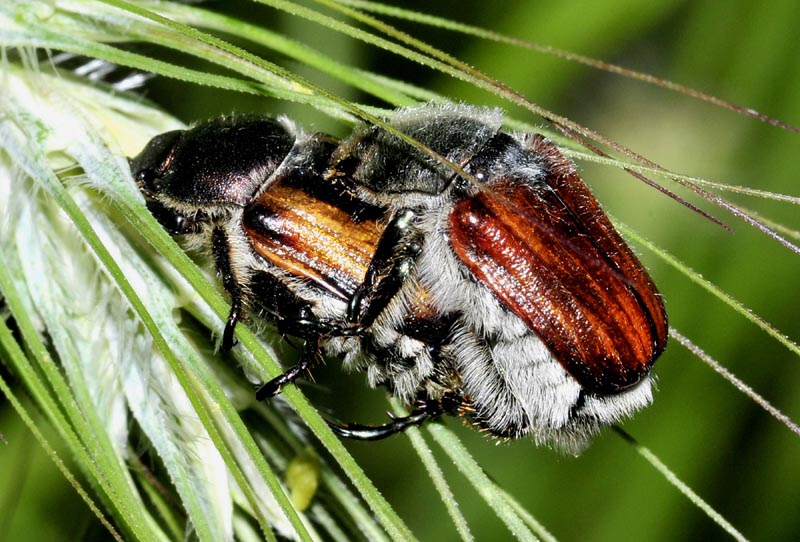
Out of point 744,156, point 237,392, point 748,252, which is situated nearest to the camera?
point 237,392

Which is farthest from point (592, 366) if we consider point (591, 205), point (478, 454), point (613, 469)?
point (478, 454)

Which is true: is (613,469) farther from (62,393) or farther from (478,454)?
(62,393)

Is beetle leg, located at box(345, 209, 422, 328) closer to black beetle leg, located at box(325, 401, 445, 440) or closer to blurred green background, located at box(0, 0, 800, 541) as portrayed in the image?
black beetle leg, located at box(325, 401, 445, 440)

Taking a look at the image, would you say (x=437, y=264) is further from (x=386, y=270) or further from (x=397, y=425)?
(x=397, y=425)

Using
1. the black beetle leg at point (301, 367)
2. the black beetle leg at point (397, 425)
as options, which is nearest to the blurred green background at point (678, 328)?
the black beetle leg at point (397, 425)

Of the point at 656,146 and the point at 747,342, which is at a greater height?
the point at 656,146

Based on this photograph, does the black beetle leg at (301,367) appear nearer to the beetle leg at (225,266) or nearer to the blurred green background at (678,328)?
the beetle leg at (225,266)

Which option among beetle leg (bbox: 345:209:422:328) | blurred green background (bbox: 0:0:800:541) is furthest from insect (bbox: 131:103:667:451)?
blurred green background (bbox: 0:0:800:541)
